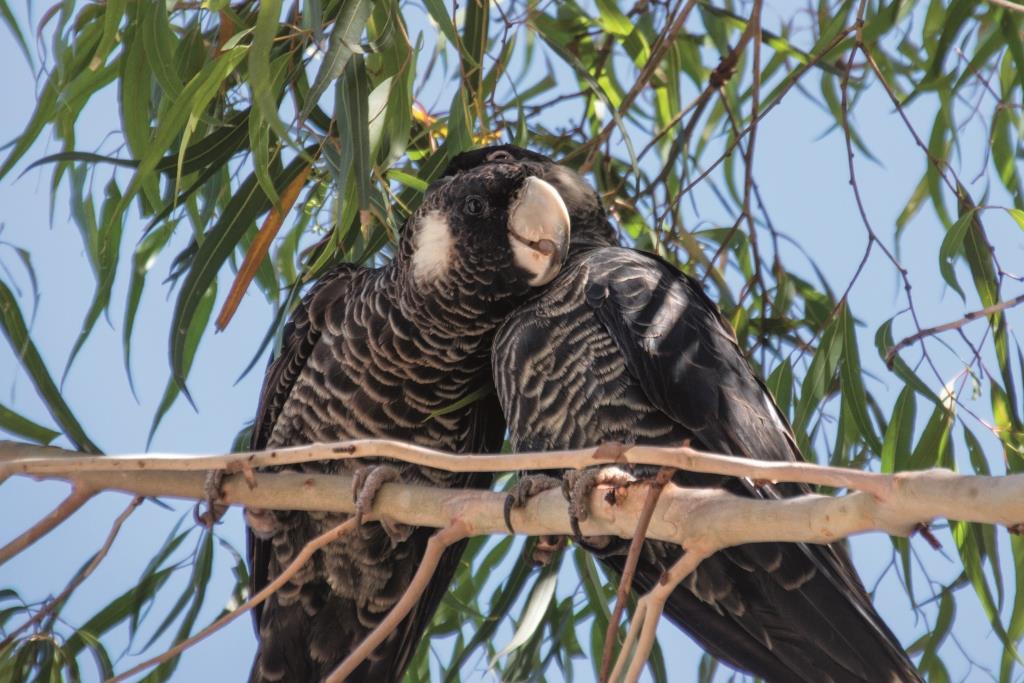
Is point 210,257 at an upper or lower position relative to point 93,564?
upper

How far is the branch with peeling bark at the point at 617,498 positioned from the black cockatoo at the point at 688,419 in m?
0.14

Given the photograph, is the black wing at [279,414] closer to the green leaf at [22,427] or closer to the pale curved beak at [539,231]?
the pale curved beak at [539,231]

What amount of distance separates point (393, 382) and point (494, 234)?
1.01 ft

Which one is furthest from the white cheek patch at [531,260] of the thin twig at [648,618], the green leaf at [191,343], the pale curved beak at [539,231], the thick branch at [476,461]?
the thin twig at [648,618]

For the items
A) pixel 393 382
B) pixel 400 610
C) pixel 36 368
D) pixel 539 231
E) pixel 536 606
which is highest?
pixel 539 231

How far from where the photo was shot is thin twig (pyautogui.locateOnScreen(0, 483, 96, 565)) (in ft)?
4.25

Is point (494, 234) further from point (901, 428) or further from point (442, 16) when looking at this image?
point (901, 428)

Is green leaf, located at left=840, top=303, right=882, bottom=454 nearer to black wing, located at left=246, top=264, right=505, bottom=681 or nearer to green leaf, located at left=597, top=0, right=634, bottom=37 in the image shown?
black wing, located at left=246, top=264, right=505, bottom=681

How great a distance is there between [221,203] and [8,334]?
1.97ft

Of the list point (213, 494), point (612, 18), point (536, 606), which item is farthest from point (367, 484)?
point (612, 18)

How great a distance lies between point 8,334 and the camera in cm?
173

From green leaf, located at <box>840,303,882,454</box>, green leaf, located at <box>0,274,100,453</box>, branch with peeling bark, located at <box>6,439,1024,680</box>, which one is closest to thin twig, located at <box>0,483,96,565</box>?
branch with peeling bark, located at <box>6,439,1024,680</box>

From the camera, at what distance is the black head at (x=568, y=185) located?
198 centimetres

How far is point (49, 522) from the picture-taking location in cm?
→ 134
